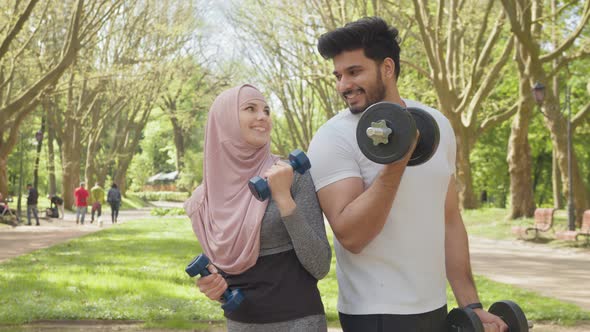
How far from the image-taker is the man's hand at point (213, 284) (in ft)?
8.75

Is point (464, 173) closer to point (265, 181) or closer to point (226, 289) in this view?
point (226, 289)

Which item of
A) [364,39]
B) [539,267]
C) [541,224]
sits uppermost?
[364,39]

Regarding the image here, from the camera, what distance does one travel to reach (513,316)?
2.89m

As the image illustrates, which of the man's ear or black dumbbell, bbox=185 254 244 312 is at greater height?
the man's ear

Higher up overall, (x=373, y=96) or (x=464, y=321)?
(x=373, y=96)

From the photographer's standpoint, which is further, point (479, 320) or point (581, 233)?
point (581, 233)

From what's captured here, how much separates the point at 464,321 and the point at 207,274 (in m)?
0.98

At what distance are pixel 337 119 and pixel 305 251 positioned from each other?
1.73ft

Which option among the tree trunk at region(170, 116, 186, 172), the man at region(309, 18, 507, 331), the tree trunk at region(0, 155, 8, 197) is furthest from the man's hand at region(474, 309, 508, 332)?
the tree trunk at region(170, 116, 186, 172)

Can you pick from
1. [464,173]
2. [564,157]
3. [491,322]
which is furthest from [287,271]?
[464,173]

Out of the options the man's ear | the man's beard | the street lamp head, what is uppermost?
the street lamp head

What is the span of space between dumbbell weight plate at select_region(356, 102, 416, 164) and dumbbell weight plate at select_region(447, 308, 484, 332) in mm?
788

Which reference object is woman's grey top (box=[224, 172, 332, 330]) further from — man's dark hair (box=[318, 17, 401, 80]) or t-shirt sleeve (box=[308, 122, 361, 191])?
man's dark hair (box=[318, 17, 401, 80])

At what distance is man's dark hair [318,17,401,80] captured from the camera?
276cm
